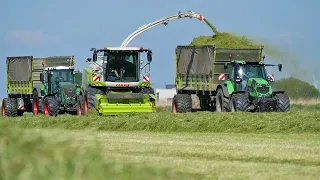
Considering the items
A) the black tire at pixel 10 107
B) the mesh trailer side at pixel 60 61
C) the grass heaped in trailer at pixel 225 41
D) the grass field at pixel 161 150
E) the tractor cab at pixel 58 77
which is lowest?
the black tire at pixel 10 107

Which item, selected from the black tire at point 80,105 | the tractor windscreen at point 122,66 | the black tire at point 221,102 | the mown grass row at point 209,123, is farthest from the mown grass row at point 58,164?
the black tire at point 80,105

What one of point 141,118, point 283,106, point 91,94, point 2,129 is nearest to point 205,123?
point 141,118

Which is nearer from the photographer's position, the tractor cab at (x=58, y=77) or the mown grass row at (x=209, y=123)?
the mown grass row at (x=209, y=123)

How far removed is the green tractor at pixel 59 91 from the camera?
37500mm

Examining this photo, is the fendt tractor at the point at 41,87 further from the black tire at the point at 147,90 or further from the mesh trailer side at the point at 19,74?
the black tire at the point at 147,90

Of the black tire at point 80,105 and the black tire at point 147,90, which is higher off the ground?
the black tire at point 147,90

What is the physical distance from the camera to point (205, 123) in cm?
2481

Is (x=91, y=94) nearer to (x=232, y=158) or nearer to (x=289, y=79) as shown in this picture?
(x=232, y=158)

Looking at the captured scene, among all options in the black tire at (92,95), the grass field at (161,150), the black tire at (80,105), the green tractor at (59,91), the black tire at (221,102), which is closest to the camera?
the grass field at (161,150)

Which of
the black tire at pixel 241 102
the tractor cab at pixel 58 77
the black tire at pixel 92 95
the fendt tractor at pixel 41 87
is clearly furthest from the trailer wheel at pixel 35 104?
the black tire at pixel 241 102

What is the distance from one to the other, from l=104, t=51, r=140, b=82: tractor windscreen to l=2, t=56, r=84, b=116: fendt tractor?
7.99ft

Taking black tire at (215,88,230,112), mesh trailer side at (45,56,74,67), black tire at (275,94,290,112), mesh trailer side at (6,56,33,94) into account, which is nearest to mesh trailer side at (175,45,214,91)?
black tire at (215,88,230,112)

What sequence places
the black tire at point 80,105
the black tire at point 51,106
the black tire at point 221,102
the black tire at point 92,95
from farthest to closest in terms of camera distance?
1. the black tire at point 51,106
2. the black tire at point 80,105
3. the black tire at point 92,95
4. the black tire at point 221,102

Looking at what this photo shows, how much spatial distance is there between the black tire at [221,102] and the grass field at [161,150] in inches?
247
